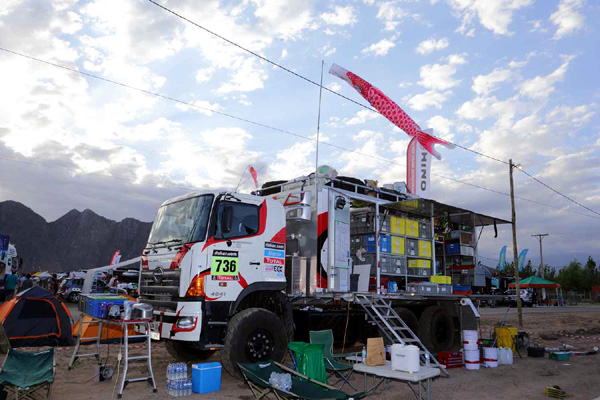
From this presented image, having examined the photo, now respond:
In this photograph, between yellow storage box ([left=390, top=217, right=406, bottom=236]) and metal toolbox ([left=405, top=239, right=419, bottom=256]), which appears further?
metal toolbox ([left=405, top=239, right=419, bottom=256])

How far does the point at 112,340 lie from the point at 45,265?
9232 cm

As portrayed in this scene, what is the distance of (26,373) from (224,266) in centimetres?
300

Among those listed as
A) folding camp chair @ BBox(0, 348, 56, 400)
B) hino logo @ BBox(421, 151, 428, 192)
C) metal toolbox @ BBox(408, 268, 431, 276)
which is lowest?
folding camp chair @ BBox(0, 348, 56, 400)

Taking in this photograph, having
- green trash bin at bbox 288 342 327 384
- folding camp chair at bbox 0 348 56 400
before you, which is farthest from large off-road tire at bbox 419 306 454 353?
folding camp chair at bbox 0 348 56 400

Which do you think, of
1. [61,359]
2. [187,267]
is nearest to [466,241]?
[187,267]

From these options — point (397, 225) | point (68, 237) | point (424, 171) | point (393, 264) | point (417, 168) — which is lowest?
point (393, 264)

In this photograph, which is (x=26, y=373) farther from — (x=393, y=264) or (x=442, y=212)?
(x=442, y=212)

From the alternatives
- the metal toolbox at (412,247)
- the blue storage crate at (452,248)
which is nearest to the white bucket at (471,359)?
the metal toolbox at (412,247)

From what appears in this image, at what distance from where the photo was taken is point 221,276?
7410 mm

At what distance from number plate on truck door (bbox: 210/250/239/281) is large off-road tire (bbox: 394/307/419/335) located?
4.74 m

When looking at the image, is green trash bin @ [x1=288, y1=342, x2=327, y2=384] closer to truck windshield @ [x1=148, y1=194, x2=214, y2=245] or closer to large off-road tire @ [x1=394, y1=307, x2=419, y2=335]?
truck windshield @ [x1=148, y1=194, x2=214, y2=245]

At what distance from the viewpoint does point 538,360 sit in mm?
11461

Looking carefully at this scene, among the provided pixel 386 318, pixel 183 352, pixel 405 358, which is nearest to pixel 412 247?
pixel 386 318

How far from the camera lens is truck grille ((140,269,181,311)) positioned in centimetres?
727
